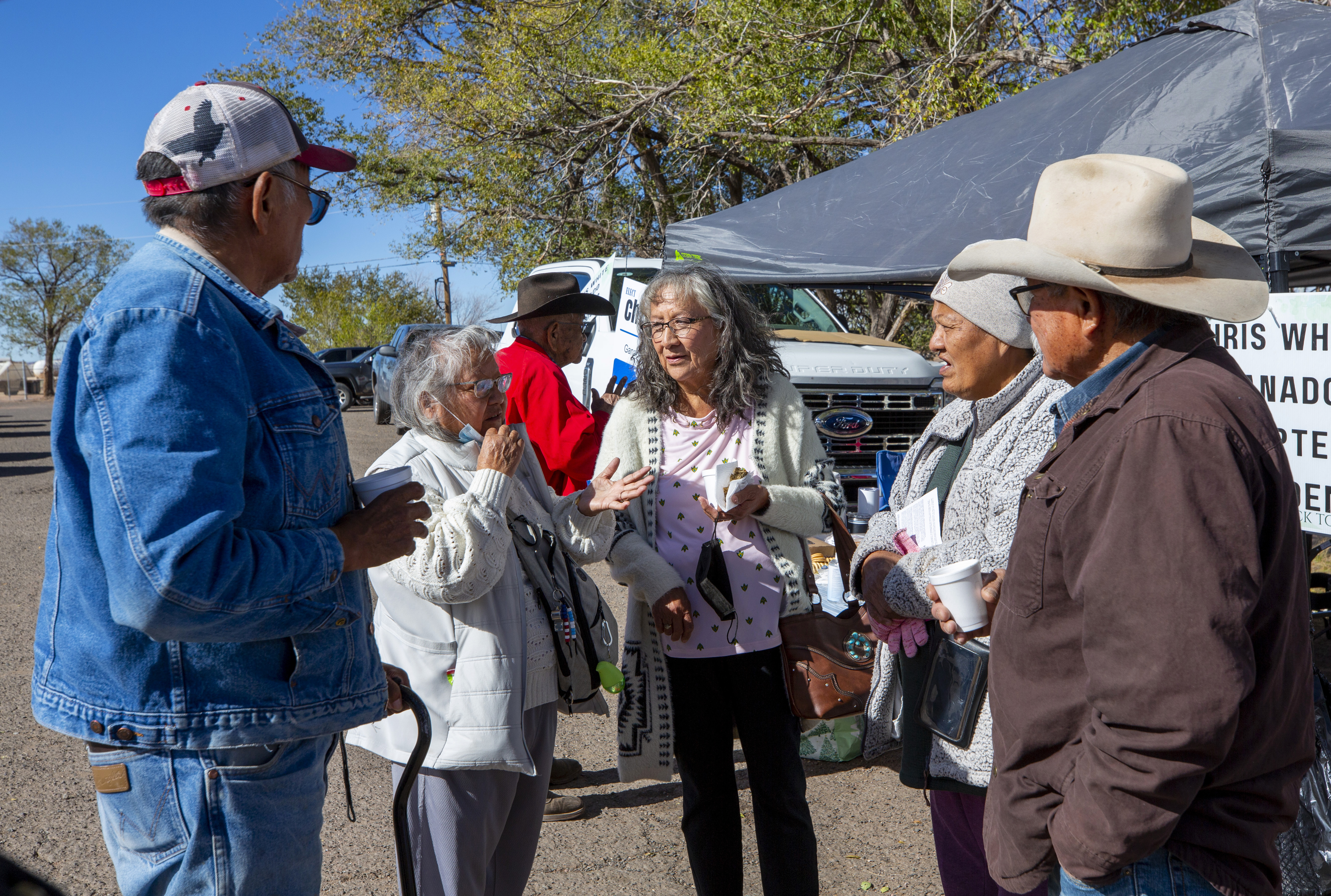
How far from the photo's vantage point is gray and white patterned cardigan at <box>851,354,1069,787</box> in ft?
7.70

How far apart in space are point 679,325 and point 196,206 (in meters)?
1.69

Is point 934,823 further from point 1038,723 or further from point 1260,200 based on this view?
point 1260,200

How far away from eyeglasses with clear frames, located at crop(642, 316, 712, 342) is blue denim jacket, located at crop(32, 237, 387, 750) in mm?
1548

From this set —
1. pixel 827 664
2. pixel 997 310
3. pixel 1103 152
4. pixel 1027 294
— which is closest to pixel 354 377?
pixel 1103 152

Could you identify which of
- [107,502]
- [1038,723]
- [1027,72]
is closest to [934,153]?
[1038,723]

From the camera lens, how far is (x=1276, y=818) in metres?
1.49

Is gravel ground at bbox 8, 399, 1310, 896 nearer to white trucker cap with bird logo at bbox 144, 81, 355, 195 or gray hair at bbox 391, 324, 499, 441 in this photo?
gray hair at bbox 391, 324, 499, 441

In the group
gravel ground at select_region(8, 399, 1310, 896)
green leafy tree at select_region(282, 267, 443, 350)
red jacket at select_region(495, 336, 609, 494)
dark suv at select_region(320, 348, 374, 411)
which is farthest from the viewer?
green leafy tree at select_region(282, 267, 443, 350)

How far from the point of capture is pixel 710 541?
3.06 metres

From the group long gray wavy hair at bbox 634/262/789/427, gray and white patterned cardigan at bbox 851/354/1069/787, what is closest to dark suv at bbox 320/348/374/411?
long gray wavy hair at bbox 634/262/789/427

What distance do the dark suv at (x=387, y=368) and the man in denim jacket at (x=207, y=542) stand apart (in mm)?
1017

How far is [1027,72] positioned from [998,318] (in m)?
9.96

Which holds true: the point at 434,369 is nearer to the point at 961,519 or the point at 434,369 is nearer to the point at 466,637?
the point at 466,637

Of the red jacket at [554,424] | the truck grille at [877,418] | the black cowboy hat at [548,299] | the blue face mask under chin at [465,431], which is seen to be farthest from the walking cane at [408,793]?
the truck grille at [877,418]
